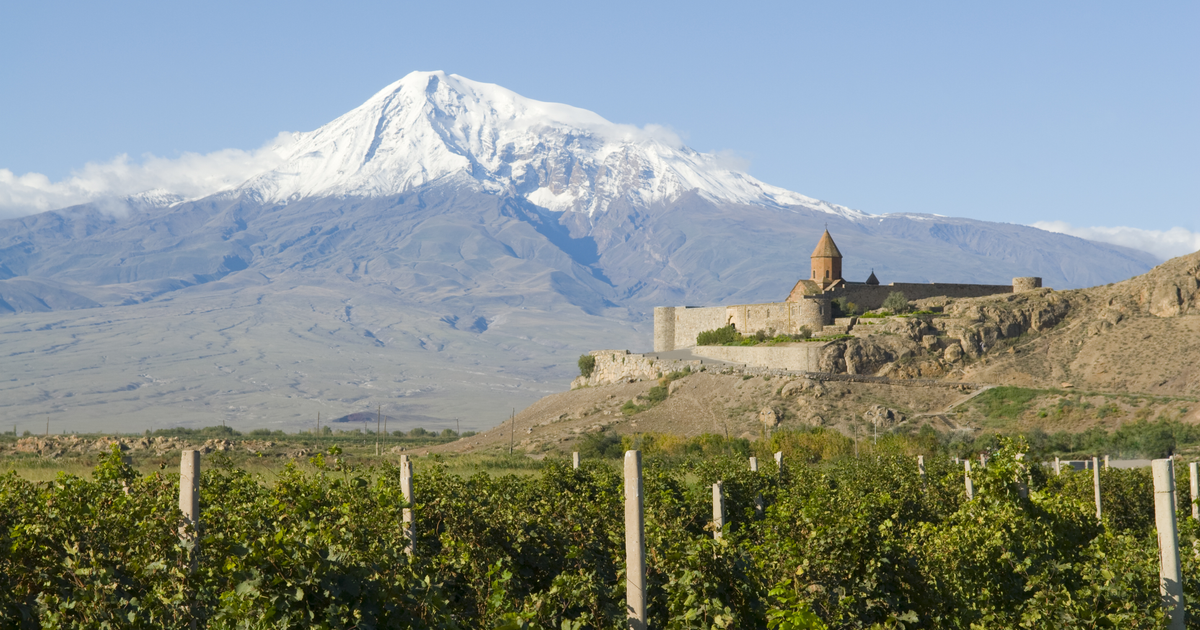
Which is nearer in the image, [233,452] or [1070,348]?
[233,452]

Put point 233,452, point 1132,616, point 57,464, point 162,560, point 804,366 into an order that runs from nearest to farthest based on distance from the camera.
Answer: point 162,560 → point 1132,616 → point 57,464 → point 233,452 → point 804,366

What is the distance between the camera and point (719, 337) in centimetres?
5859

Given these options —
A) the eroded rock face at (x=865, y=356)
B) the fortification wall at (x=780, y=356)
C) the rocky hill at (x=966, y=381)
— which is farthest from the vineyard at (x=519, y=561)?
the eroded rock face at (x=865, y=356)

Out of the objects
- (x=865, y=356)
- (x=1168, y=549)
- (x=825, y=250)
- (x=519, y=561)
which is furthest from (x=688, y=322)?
(x=1168, y=549)

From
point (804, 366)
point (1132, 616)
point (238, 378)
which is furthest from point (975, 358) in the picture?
point (238, 378)

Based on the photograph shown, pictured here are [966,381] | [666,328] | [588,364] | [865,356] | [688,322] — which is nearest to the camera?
[966,381]

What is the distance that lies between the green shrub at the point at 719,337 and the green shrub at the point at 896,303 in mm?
7990

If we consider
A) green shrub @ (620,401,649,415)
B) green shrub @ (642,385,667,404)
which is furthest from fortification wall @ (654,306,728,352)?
green shrub @ (620,401,649,415)

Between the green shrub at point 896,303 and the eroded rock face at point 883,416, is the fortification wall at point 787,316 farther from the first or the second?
the eroded rock face at point 883,416

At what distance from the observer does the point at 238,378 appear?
603ft

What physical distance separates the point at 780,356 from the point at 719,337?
8180 mm

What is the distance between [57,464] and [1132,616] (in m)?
29.2

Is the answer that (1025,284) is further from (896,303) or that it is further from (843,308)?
(843,308)

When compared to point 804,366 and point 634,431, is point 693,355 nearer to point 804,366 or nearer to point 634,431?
point 804,366
